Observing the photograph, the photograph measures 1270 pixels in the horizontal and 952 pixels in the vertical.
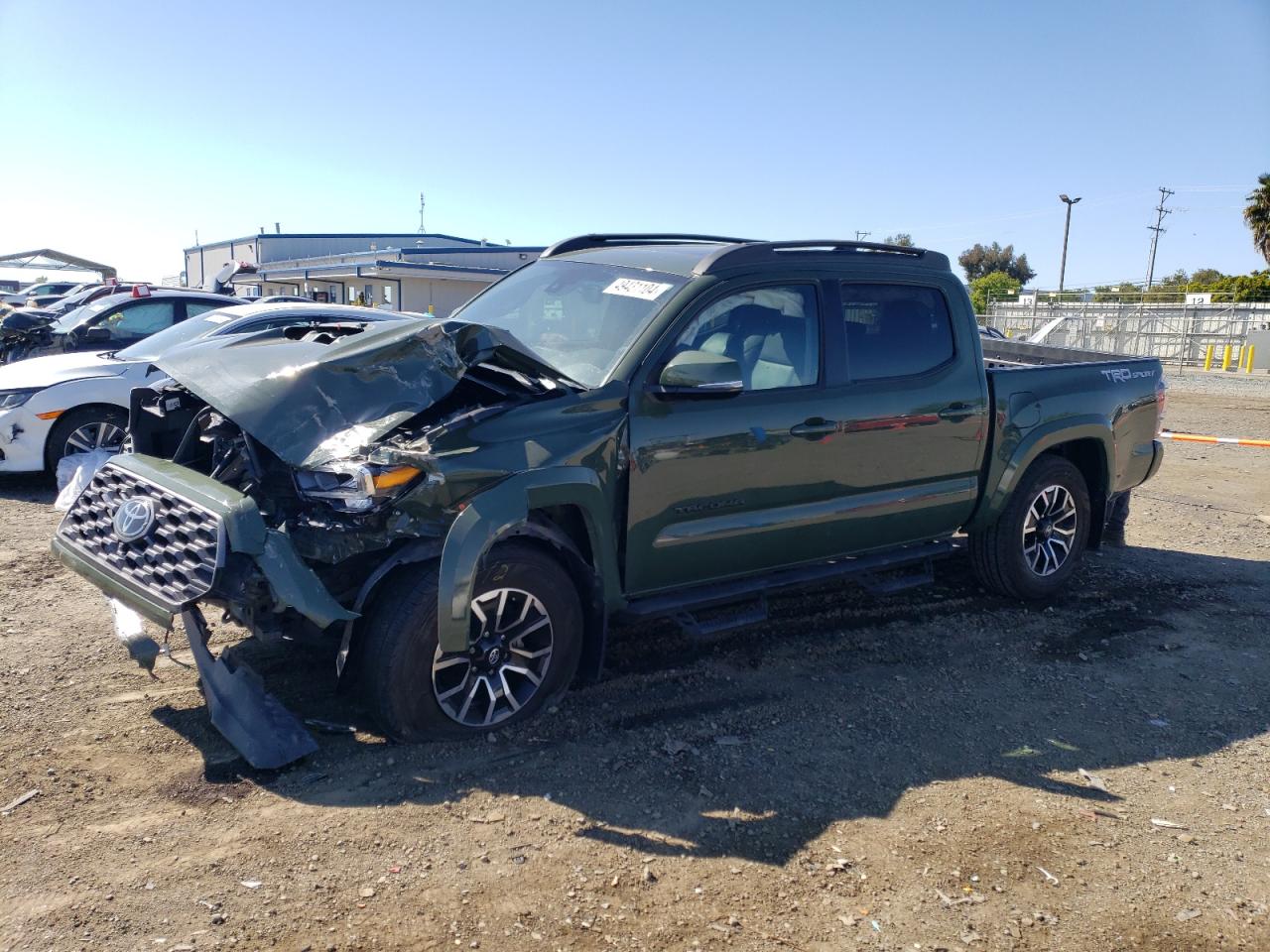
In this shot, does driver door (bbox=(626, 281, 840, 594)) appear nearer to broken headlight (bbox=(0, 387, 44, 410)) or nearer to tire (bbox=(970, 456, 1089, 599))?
tire (bbox=(970, 456, 1089, 599))

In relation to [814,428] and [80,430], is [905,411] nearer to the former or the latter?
[814,428]

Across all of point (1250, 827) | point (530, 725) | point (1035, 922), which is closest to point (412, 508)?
point (530, 725)

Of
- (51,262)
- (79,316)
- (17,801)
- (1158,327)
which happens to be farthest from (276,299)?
(51,262)

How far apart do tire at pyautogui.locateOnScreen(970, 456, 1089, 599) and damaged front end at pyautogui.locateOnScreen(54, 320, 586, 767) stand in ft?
10.4

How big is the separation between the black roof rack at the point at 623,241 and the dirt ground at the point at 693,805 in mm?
2260

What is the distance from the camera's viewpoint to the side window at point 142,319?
1086 cm

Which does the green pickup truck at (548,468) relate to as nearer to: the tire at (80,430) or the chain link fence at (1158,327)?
the tire at (80,430)

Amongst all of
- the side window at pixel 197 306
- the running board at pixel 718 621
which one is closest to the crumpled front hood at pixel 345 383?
the running board at pixel 718 621

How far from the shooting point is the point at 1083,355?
Result: 7.08 meters

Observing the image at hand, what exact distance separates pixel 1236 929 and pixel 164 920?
11.0 ft

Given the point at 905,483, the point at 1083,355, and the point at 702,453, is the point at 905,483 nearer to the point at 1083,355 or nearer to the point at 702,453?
the point at 702,453

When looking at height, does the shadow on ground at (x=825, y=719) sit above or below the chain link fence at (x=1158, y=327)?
below

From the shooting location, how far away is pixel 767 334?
187 inches

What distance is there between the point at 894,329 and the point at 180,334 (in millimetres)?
7177
